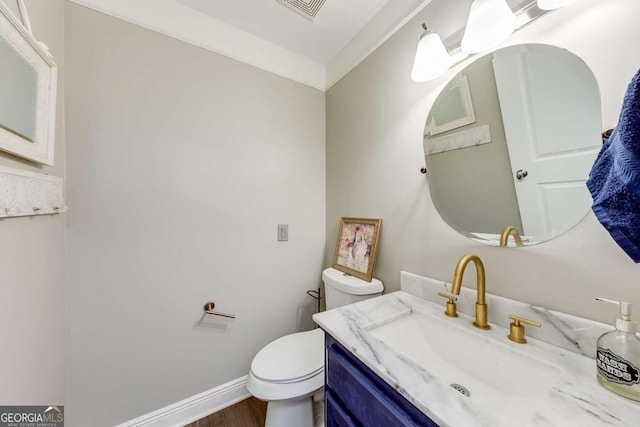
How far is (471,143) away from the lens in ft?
2.97

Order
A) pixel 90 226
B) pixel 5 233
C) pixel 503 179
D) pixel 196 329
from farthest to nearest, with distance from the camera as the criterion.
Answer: pixel 196 329 < pixel 90 226 < pixel 503 179 < pixel 5 233

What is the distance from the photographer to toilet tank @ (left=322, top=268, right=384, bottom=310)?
1.20 m

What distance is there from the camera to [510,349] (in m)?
0.66

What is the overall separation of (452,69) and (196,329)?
1827mm

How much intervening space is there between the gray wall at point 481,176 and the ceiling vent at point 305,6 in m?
0.88

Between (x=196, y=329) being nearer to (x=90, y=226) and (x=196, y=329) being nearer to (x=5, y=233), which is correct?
(x=90, y=226)

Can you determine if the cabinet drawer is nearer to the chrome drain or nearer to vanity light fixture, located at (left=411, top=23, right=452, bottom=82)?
the chrome drain

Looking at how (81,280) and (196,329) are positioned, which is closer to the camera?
(81,280)

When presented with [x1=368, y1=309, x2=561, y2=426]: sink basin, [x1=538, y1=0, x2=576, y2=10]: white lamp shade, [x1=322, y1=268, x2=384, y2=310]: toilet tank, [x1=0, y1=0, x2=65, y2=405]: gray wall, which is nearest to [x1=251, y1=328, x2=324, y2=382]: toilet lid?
[x1=322, y1=268, x2=384, y2=310]: toilet tank

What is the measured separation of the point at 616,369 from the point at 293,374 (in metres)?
1.01

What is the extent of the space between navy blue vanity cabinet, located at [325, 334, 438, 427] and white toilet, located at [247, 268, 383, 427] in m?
0.25

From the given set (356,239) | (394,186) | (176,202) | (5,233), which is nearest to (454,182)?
(394,186)

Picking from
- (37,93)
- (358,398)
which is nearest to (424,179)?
(358,398)

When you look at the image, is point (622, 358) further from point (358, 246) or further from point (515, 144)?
point (358, 246)
